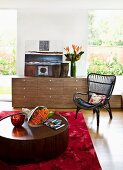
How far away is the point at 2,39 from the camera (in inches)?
241

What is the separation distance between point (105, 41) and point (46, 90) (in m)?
1.97

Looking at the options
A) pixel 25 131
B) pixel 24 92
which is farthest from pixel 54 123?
pixel 24 92

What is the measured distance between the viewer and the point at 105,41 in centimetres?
607

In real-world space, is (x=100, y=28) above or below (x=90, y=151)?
above

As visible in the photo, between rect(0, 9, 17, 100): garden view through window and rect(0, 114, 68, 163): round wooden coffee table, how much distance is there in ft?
10.7

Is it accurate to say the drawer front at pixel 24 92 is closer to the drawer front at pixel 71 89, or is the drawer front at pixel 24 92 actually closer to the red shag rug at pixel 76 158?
the drawer front at pixel 71 89

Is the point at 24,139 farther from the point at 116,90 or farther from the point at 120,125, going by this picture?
the point at 116,90

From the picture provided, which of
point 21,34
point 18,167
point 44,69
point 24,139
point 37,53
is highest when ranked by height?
point 21,34

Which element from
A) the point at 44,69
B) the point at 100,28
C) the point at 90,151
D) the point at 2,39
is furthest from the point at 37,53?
the point at 90,151

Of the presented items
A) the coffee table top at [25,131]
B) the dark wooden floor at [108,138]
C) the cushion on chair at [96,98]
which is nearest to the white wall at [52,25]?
the cushion on chair at [96,98]

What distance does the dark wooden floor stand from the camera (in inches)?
122

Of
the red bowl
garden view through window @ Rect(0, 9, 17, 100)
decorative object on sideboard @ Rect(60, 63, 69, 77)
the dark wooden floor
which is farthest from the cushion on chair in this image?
garden view through window @ Rect(0, 9, 17, 100)

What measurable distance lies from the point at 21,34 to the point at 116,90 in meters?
2.72

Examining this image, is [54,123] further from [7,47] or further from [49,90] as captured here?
[7,47]
